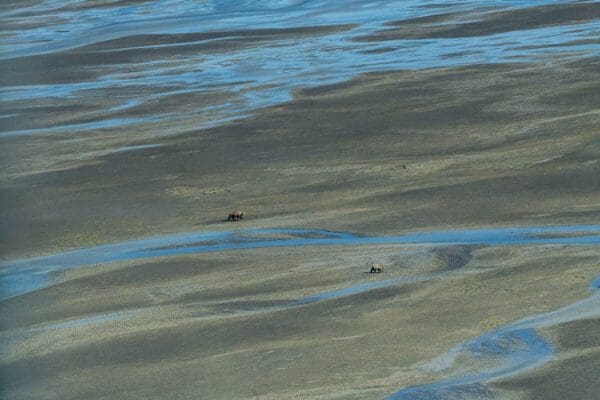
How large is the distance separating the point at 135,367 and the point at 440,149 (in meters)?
5.68

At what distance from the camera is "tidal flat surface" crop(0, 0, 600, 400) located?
5.85 m

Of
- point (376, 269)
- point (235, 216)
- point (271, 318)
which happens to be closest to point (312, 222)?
point (235, 216)

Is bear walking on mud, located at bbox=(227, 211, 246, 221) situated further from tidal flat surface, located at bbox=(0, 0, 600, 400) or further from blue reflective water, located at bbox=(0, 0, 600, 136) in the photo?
blue reflective water, located at bbox=(0, 0, 600, 136)

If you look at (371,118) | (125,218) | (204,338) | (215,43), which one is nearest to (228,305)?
(204,338)

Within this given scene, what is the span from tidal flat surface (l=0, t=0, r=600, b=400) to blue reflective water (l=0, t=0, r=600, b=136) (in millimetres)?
92

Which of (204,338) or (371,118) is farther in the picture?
(371,118)

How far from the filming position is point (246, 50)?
1939 cm

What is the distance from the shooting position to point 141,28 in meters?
23.9

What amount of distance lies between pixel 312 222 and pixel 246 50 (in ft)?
35.7

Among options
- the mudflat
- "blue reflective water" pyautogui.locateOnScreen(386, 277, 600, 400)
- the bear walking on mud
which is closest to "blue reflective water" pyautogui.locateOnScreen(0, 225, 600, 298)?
the mudflat

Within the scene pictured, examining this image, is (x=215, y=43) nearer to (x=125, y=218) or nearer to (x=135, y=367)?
(x=125, y=218)

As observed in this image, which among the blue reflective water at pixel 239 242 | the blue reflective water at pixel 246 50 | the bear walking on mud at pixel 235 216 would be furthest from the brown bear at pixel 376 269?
the blue reflective water at pixel 246 50

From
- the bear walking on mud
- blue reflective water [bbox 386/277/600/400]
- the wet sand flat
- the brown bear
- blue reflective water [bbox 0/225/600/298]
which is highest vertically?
blue reflective water [bbox 386/277/600/400]

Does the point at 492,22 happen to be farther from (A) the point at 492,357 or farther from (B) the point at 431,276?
(A) the point at 492,357
